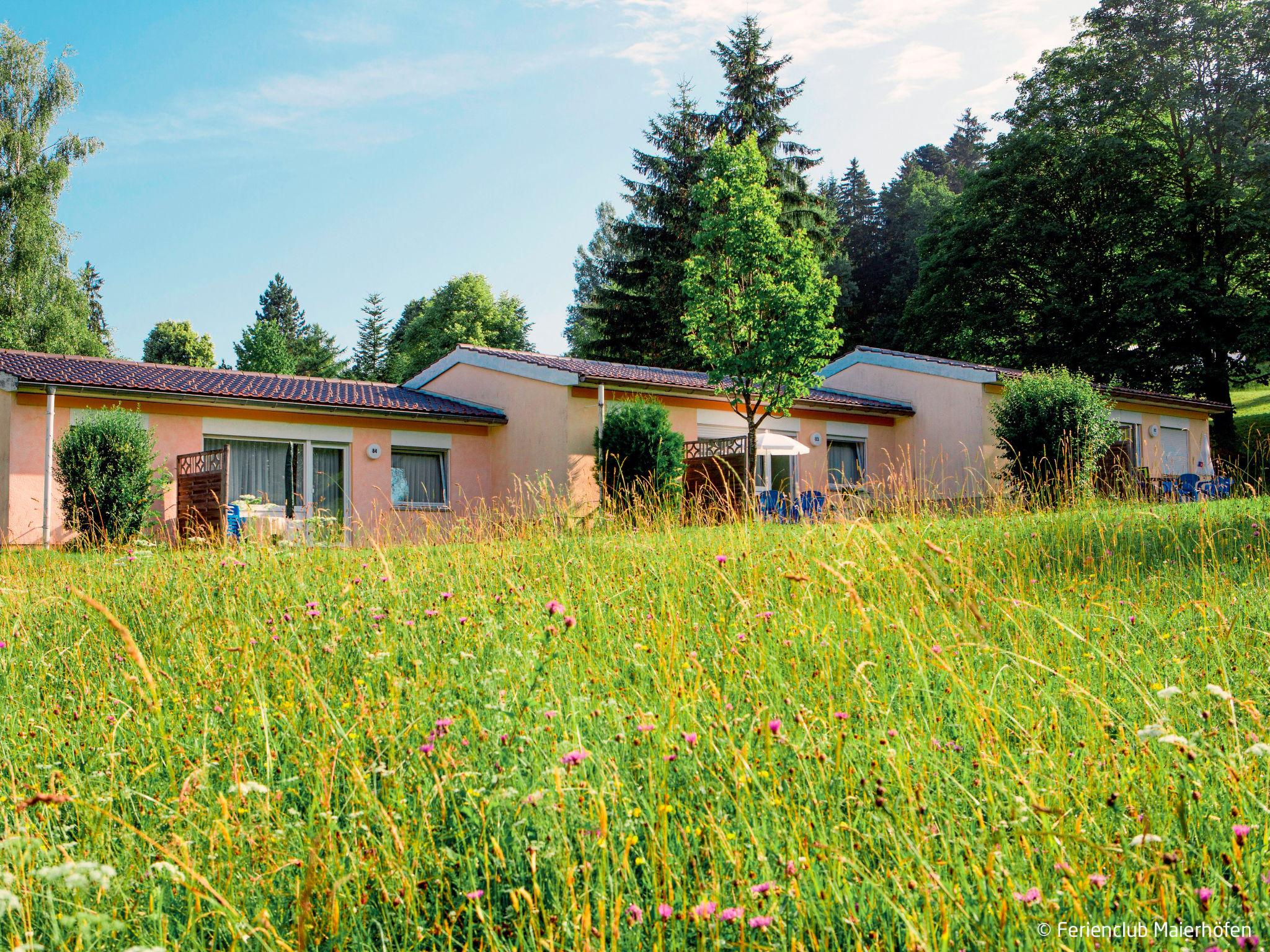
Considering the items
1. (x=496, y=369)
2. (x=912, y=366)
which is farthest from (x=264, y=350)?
(x=912, y=366)

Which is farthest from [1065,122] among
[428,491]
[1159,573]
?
[1159,573]

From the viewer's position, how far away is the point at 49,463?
1350cm

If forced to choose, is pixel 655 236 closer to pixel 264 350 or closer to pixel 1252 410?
pixel 264 350

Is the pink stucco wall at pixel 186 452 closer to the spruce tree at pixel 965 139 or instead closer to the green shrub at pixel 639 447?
the green shrub at pixel 639 447

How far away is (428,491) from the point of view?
18484 millimetres

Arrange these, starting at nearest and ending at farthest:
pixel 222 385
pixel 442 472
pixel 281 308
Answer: pixel 222 385 → pixel 442 472 → pixel 281 308

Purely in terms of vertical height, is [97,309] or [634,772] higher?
[97,309]

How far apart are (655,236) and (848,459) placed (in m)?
14.2

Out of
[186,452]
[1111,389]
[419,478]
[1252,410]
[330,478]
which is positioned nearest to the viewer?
[186,452]

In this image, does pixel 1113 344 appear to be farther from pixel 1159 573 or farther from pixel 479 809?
pixel 479 809

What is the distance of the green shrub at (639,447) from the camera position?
53.1 feet

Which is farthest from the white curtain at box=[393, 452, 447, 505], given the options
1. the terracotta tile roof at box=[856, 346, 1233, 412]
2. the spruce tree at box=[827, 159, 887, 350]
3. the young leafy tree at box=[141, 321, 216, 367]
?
the young leafy tree at box=[141, 321, 216, 367]

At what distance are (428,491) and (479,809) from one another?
1678 centimetres

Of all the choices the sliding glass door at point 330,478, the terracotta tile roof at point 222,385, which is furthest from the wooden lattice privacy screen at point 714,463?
the sliding glass door at point 330,478
